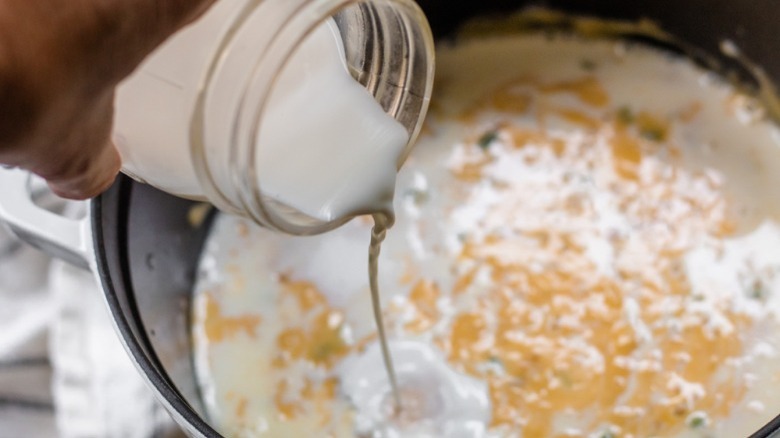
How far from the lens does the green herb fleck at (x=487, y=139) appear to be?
3.79ft

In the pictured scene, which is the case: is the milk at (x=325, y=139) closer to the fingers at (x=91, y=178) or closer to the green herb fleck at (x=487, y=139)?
the fingers at (x=91, y=178)

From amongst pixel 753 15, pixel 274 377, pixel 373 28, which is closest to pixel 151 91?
pixel 373 28

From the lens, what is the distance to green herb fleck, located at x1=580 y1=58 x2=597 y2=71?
1212 mm

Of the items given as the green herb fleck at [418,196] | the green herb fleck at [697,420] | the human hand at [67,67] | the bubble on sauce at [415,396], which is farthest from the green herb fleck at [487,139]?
the human hand at [67,67]

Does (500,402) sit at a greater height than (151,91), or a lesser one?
lesser

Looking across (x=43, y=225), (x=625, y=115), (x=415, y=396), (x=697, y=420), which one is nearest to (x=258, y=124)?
(x=43, y=225)

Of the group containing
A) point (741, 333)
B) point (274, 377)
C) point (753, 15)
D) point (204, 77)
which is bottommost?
point (274, 377)

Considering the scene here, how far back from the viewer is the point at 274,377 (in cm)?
99

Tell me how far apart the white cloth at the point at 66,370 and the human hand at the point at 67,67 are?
0.49m

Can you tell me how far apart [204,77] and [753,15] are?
0.80 m

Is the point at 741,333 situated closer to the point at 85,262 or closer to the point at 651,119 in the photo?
the point at 651,119

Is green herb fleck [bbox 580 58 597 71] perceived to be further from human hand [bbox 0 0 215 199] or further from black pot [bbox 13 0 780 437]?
human hand [bbox 0 0 215 199]

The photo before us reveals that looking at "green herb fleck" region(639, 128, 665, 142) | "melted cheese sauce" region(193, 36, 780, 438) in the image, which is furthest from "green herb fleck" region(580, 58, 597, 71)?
"green herb fleck" region(639, 128, 665, 142)

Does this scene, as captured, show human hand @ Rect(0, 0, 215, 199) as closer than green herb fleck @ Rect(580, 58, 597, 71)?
Yes
